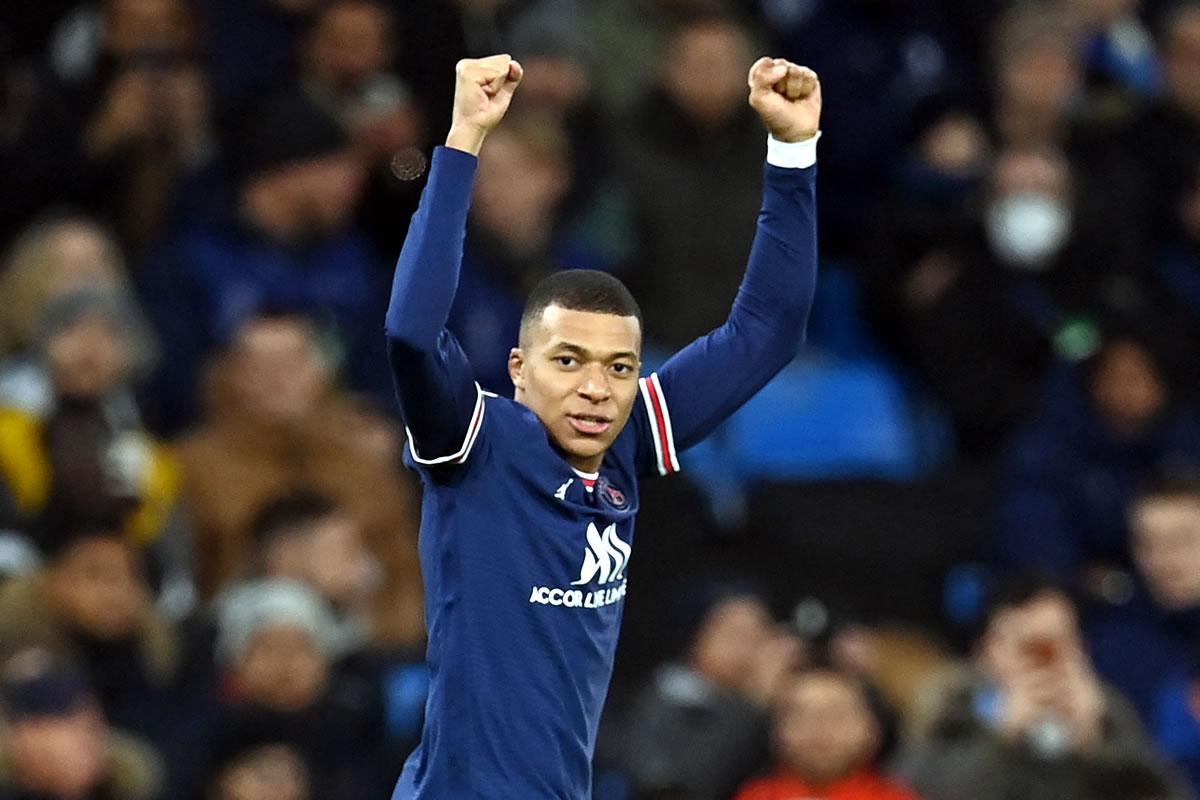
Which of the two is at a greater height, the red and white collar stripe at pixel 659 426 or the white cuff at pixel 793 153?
the white cuff at pixel 793 153

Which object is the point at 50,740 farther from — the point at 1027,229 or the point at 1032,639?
the point at 1027,229

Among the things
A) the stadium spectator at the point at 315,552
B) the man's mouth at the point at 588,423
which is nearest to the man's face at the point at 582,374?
the man's mouth at the point at 588,423

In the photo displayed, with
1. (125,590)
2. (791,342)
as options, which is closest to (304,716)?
(125,590)

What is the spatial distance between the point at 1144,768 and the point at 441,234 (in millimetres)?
3630

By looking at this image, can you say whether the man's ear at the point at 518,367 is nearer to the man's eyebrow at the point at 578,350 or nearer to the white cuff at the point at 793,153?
the man's eyebrow at the point at 578,350

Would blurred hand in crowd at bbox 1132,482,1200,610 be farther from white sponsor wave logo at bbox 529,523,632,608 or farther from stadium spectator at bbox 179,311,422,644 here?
white sponsor wave logo at bbox 529,523,632,608

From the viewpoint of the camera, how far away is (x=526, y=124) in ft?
28.6

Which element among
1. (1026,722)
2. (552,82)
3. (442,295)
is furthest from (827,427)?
(442,295)

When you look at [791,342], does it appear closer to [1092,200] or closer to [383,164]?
[383,164]

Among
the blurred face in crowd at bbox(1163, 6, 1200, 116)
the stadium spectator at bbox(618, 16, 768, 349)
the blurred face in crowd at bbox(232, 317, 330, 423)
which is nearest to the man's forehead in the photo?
the blurred face in crowd at bbox(232, 317, 330, 423)

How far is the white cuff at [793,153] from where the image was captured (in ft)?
14.7

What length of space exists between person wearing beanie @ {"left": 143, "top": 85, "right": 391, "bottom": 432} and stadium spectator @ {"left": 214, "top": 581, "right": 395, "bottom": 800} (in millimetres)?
1038

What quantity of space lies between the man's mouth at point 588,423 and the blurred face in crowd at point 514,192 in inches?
168

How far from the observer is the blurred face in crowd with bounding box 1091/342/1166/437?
8594 mm
